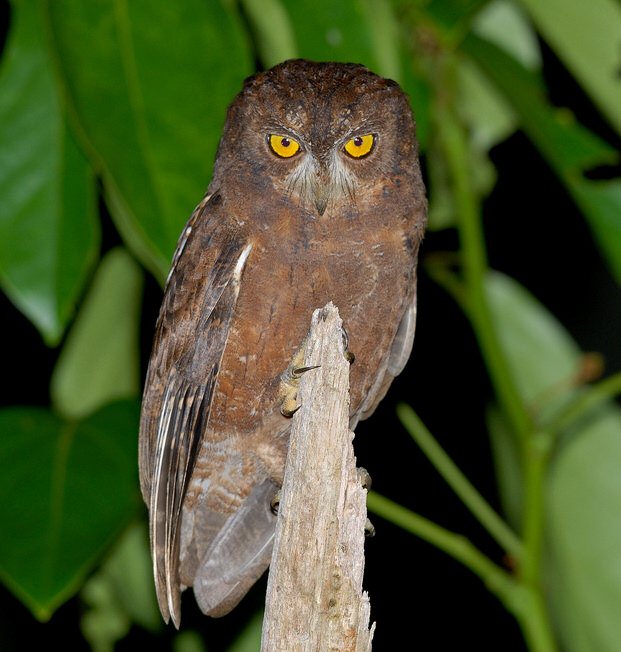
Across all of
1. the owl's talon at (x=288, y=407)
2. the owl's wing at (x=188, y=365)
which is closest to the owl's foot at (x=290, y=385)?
the owl's talon at (x=288, y=407)

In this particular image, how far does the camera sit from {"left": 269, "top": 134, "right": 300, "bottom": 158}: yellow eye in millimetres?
1871

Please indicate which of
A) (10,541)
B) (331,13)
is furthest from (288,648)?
(331,13)

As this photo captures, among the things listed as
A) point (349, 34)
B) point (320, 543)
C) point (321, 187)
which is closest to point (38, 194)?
point (321, 187)

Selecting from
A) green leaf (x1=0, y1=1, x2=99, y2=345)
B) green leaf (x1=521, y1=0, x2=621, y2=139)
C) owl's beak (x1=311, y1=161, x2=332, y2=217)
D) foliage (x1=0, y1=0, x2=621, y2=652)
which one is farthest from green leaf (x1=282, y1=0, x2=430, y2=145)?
green leaf (x1=0, y1=1, x2=99, y2=345)

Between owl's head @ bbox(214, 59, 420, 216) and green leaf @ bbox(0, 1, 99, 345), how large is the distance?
0.42 metres

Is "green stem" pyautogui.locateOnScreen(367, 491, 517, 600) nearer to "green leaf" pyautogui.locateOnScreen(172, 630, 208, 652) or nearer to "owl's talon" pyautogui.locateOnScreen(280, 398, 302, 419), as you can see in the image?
"owl's talon" pyautogui.locateOnScreen(280, 398, 302, 419)

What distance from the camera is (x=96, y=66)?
5.96 feet

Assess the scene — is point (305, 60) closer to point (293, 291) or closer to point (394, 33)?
point (394, 33)

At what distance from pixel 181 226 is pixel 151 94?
32 centimetres

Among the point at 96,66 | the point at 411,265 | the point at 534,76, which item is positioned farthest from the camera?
the point at 534,76

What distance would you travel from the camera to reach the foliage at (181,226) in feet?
6.02

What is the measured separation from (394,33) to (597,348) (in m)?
2.82

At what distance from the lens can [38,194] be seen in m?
2.05

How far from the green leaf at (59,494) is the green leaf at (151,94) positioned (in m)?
0.59
